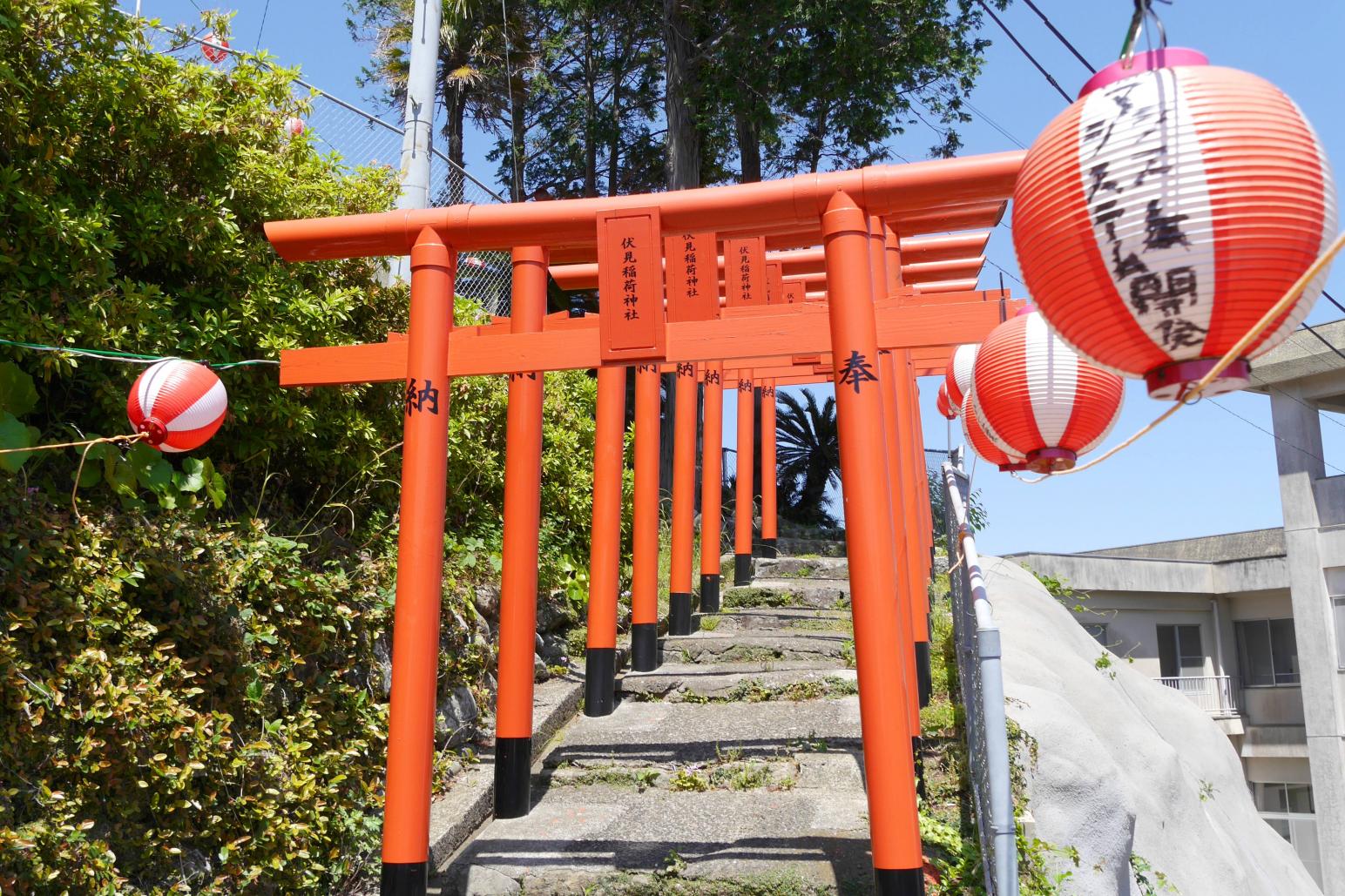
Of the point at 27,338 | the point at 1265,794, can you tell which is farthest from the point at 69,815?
the point at 1265,794

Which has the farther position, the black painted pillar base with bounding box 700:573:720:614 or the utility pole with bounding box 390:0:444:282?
the black painted pillar base with bounding box 700:573:720:614

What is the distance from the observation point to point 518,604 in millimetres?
5668

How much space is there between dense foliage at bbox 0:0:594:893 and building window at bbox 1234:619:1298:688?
18754 mm

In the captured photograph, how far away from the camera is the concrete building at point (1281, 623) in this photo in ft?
54.4

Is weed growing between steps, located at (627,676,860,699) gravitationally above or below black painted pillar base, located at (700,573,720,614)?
below

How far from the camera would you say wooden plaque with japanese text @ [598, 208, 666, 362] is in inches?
186

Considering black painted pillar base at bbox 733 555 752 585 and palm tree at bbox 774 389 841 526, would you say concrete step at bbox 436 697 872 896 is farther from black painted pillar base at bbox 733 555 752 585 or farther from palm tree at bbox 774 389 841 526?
palm tree at bbox 774 389 841 526

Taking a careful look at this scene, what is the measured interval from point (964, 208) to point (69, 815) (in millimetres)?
4455

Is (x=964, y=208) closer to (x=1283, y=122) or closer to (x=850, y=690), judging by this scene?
(x=1283, y=122)

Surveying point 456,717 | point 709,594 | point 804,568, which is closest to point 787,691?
point 456,717

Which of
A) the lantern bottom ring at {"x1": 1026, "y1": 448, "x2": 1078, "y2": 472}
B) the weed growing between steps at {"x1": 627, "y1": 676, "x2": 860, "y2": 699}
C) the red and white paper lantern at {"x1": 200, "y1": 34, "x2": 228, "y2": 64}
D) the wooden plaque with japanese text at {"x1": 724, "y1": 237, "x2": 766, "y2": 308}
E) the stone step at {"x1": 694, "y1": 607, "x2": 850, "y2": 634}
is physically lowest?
the weed growing between steps at {"x1": 627, "y1": 676, "x2": 860, "y2": 699}

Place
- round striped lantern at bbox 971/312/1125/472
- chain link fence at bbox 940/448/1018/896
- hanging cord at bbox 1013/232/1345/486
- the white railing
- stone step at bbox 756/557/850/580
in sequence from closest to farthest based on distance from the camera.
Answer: hanging cord at bbox 1013/232/1345/486, chain link fence at bbox 940/448/1018/896, round striped lantern at bbox 971/312/1125/472, stone step at bbox 756/557/850/580, the white railing

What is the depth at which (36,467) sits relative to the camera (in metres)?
4.46

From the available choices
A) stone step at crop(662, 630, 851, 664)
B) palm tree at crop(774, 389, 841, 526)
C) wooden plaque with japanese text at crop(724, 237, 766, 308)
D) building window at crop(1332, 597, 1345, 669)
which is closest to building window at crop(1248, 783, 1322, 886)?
building window at crop(1332, 597, 1345, 669)
